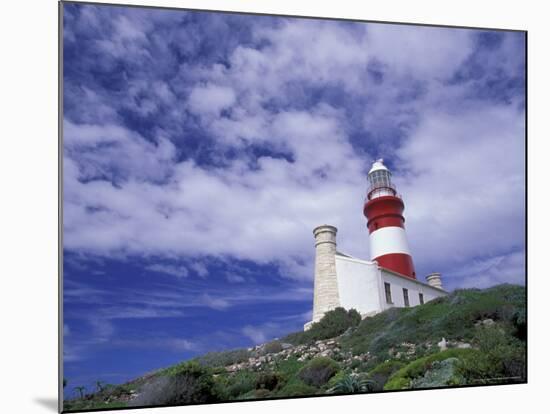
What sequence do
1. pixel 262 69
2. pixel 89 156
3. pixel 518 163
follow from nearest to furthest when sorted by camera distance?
pixel 89 156
pixel 262 69
pixel 518 163

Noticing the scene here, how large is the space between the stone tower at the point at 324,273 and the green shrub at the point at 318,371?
22.8 inches

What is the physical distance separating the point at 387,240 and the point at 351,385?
6.90 feet

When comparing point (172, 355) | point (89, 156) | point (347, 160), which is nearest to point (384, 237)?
point (347, 160)

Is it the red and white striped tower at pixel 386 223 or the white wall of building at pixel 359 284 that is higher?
the red and white striped tower at pixel 386 223

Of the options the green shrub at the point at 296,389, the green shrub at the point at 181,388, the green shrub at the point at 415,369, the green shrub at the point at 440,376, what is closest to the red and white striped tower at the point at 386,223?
the green shrub at the point at 415,369

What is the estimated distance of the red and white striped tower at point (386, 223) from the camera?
933cm

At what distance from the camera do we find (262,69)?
9.14 m

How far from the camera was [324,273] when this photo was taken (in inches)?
367

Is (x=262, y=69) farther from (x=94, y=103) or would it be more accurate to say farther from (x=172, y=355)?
(x=172, y=355)

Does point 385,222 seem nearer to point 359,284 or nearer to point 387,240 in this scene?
point 387,240

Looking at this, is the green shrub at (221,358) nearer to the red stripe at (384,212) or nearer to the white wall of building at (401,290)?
the white wall of building at (401,290)

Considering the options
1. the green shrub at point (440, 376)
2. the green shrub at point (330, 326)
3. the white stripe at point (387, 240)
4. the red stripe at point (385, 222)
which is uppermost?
the red stripe at point (385, 222)

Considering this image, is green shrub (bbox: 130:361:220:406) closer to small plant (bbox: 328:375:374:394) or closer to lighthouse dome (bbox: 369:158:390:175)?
small plant (bbox: 328:375:374:394)

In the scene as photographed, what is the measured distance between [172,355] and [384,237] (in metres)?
3.38
